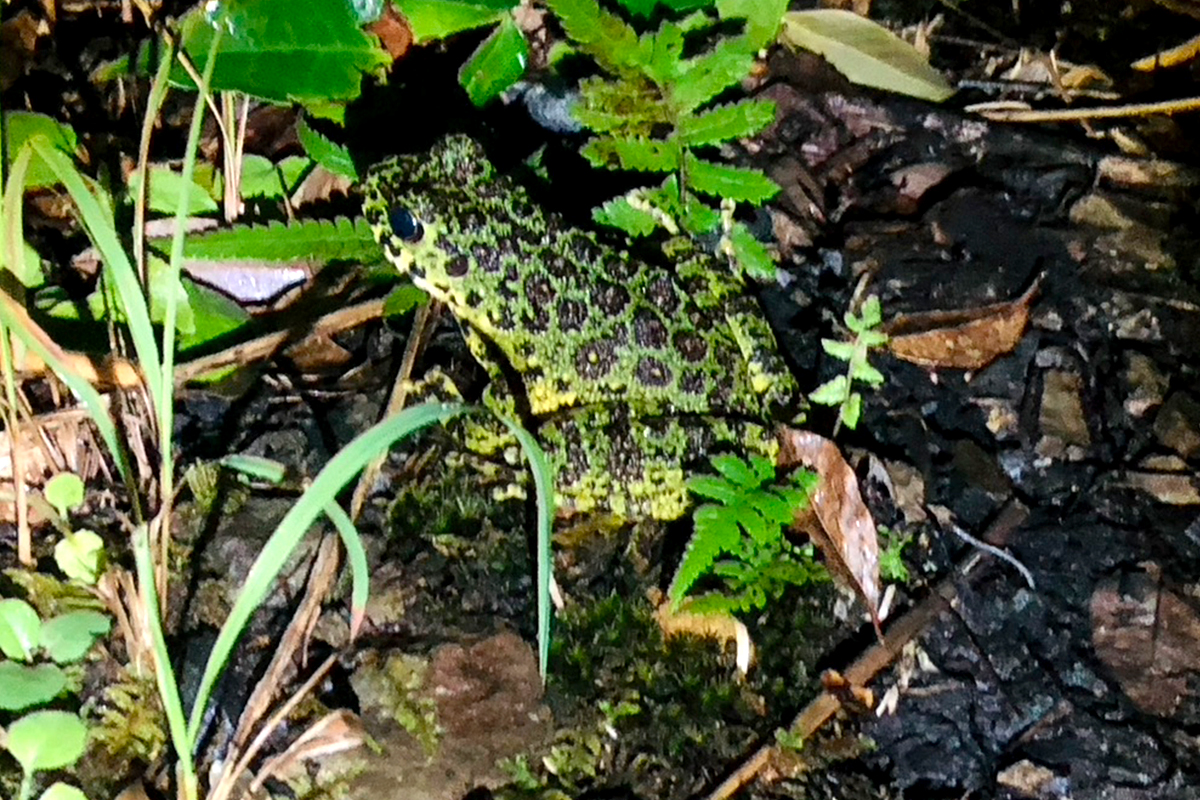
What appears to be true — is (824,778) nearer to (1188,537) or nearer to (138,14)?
(1188,537)

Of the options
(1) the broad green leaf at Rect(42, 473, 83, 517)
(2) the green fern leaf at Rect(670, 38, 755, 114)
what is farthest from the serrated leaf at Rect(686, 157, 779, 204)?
(1) the broad green leaf at Rect(42, 473, 83, 517)

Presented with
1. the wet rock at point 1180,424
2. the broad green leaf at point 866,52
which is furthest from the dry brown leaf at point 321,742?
the broad green leaf at point 866,52

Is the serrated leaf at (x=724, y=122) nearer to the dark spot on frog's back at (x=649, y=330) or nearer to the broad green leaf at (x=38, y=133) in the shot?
the dark spot on frog's back at (x=649, y=330)

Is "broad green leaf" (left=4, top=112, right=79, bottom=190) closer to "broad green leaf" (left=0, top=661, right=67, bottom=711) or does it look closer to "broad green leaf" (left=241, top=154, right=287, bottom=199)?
"broad green leaf" (left=241, top=154, right=287, bottom=199)

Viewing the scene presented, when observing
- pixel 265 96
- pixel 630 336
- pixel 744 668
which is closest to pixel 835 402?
pixel 630 336

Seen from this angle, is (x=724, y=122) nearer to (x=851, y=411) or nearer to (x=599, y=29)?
(x=599, y=29)
